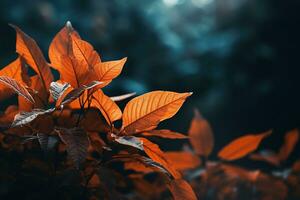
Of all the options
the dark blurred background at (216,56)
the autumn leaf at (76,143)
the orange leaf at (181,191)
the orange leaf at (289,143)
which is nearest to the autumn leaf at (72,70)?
the autumn leaf at (76,143)

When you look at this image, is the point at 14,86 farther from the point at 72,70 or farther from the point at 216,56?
the point at 216,56

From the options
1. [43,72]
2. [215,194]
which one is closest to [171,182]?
[43,72]

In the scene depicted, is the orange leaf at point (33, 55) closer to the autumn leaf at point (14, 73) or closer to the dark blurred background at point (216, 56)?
the autumn leaf at point (14, 73)

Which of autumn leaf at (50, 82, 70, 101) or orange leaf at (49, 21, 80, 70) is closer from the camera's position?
autumn leaf at (50, 82, 70, 101)

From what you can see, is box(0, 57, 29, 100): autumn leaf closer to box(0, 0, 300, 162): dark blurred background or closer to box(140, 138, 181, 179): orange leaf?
box(140, 138, 181, 179): orange leaf

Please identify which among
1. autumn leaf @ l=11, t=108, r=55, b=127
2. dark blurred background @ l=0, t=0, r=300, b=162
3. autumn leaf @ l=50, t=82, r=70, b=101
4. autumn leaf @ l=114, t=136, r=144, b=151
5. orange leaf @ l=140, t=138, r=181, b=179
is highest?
autumn leaf @ l=50, t=82, r=70, b=101

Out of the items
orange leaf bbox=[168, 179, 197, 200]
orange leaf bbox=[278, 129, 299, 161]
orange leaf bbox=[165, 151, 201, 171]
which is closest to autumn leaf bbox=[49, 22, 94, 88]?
orange leaf bbox=[168, 179, 197, 200]
